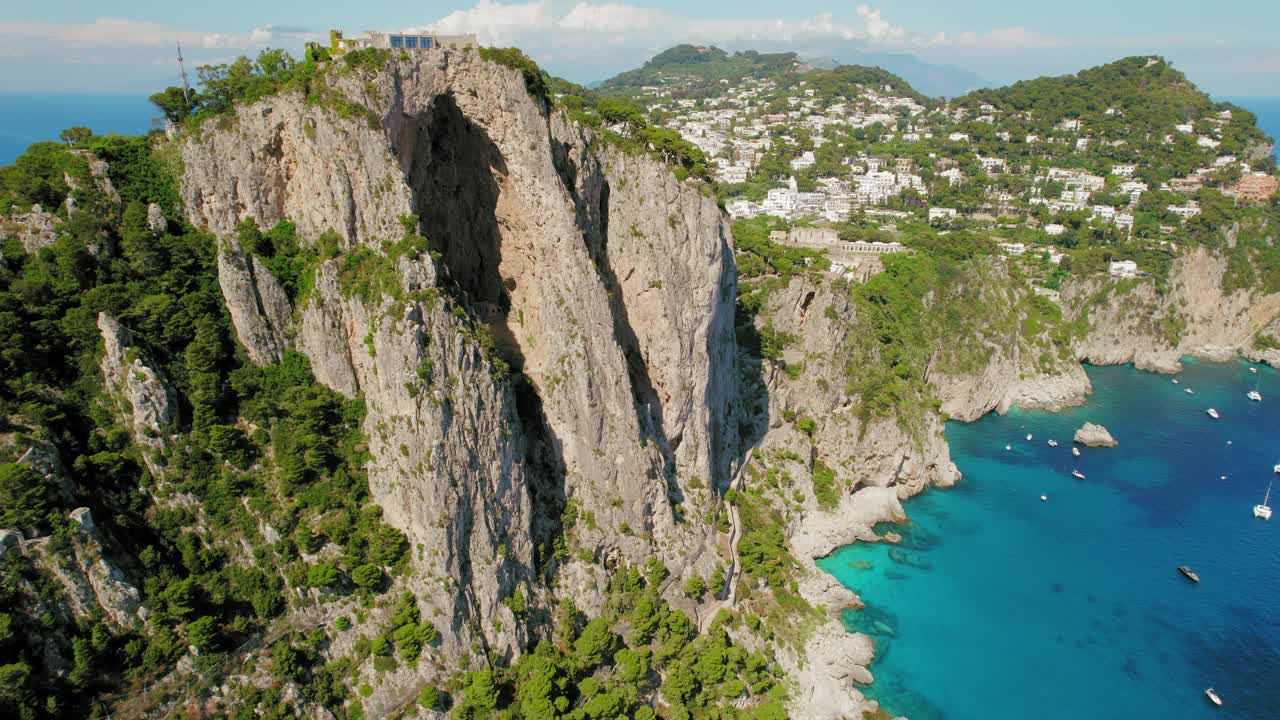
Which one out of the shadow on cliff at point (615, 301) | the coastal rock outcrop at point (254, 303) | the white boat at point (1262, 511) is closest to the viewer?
the coastal rock outcrop at point (254, 303)

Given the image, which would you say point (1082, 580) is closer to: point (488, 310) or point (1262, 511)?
point (1262, 511)

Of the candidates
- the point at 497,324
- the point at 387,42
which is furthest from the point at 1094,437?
the point at 387,42

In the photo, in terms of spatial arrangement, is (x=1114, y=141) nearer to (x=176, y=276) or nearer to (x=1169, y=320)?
(x=1169, y=320)

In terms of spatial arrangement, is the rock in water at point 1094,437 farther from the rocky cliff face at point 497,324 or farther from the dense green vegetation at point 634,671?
the dense green vegetation at point 634,671

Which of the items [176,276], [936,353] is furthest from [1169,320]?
[176,276]

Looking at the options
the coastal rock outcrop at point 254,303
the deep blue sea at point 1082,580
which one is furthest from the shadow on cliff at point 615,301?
the deep blue sea at point 1082,580

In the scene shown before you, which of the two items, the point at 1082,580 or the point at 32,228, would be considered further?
the point at 1082,580
